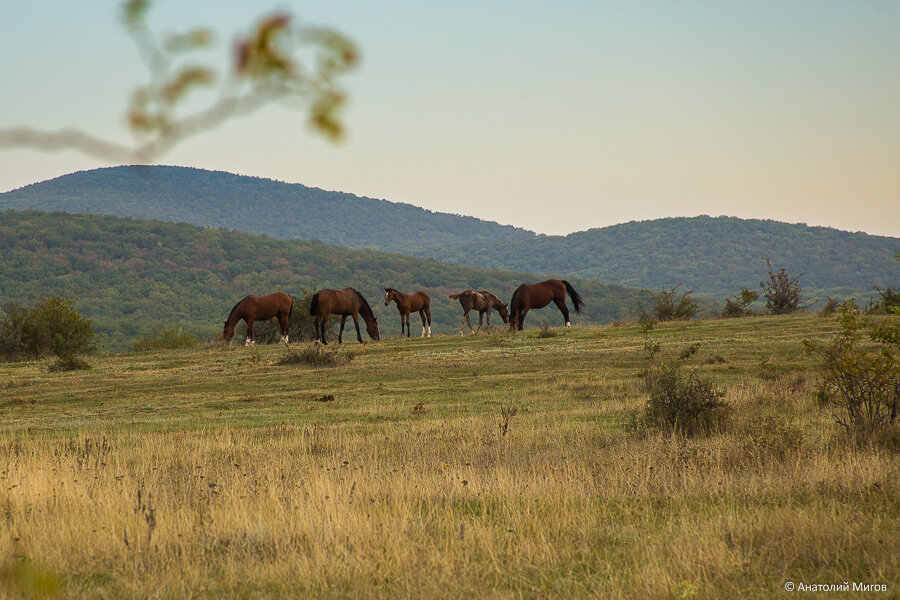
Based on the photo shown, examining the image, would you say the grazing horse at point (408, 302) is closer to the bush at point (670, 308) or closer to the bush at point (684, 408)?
the bush at point (670, 308)

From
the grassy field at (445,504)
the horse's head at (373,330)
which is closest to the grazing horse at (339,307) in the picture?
the horse's head at (373,330)

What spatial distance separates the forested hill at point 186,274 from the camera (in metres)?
112

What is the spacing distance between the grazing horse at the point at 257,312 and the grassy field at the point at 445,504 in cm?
1842

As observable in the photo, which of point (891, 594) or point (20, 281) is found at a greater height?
point (20, 281)

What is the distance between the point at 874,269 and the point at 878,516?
195251 millimetres

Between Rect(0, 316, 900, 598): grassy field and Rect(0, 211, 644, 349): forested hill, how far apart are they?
7639 centimetres

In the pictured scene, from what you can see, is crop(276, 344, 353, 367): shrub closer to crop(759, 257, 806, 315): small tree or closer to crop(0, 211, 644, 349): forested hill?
crop(759, 257, 806, 315): small tree

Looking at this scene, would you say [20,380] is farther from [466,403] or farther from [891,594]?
[891,594]

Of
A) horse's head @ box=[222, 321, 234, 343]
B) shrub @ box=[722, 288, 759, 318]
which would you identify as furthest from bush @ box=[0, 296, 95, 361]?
shrub @ box=[722, 288, 759, 318]

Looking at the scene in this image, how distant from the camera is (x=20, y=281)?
114 meters

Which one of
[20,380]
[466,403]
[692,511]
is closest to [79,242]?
[20,380]

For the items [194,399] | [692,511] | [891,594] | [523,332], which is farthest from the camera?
[523,332]

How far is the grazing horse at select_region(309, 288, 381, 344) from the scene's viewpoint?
3472cm

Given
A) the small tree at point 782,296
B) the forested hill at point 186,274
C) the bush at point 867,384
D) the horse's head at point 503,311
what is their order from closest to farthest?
the bush at point 867,384 < the horse's head at point 503,311 < the small tree at point 782,296 < the forested hill at point 186,274
